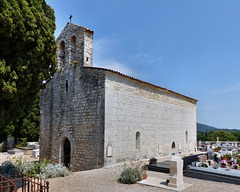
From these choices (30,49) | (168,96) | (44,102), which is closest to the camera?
(30,49)

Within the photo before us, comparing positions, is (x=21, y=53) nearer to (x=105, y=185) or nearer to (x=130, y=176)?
(x=105, y=185)

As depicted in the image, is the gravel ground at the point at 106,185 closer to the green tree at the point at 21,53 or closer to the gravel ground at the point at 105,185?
the gravel ground at the point at 105,185

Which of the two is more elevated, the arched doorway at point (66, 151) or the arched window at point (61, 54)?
the arched window at point (61, 54)

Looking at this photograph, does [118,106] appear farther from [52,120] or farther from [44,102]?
[44,102]

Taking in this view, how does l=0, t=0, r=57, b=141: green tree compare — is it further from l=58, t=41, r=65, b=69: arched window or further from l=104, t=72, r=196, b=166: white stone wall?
l=58, t=41, r=65, b=69: arched window

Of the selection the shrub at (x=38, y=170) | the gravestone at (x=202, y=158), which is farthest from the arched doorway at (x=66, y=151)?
the gravestone at (x=202, y=158)

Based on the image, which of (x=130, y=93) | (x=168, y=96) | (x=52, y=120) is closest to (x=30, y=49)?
(x=130, y=93)

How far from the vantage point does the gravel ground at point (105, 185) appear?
696 cm

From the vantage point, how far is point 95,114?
11180 mm

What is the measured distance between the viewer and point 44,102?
15273 mm

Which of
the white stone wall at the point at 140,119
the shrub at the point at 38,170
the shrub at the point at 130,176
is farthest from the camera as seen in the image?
the white stone wall at the point at 140,119

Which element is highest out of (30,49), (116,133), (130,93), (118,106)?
(30,49)

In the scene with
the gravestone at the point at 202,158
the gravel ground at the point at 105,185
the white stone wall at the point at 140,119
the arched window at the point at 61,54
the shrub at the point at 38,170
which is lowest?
the gravel ground at the point at 105,185

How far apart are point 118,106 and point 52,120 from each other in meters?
5.53
